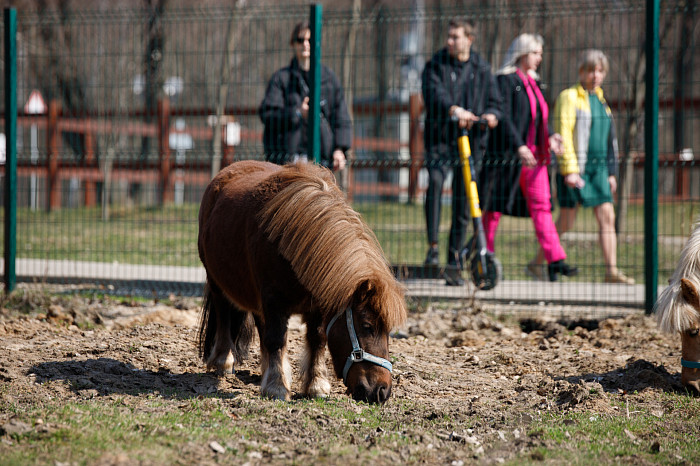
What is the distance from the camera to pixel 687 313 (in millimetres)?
4742

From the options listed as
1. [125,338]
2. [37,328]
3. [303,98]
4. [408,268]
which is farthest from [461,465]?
[303,98]

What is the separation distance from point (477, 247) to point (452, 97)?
5.30 ft

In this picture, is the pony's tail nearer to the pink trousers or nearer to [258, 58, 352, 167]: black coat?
[258, 58, 352, 167]: black coat

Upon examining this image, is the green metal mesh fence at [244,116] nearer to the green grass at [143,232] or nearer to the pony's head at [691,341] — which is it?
the green grass at [143,232]

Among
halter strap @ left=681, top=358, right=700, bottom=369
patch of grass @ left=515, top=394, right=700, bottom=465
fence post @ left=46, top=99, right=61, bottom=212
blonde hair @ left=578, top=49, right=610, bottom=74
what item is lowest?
patch of grass @ left=515, top=394, right=700, bottom=465

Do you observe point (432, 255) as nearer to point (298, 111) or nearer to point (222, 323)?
point (298, 111)

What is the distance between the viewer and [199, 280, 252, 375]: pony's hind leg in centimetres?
533

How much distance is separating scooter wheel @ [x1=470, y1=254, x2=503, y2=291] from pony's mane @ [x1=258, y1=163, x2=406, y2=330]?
3231 millimetres

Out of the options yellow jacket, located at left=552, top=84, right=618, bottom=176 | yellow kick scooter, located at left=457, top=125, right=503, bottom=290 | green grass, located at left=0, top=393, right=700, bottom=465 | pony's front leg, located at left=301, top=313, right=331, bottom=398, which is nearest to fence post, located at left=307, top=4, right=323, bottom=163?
yellow kick scooter, located at left=457, top=125, right=503, bottom=290

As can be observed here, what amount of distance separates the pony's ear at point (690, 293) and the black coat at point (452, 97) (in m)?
3.51

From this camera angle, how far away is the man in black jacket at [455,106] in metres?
8.01

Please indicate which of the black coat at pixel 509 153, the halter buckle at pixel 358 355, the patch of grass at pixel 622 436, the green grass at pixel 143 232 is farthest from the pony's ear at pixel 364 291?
the green grass at pixel 143 232

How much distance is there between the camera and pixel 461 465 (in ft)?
11.4

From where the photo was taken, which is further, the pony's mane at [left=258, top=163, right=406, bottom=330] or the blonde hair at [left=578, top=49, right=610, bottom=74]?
the blonde hair at [left=578, top=49, right=610, bottom=74]
